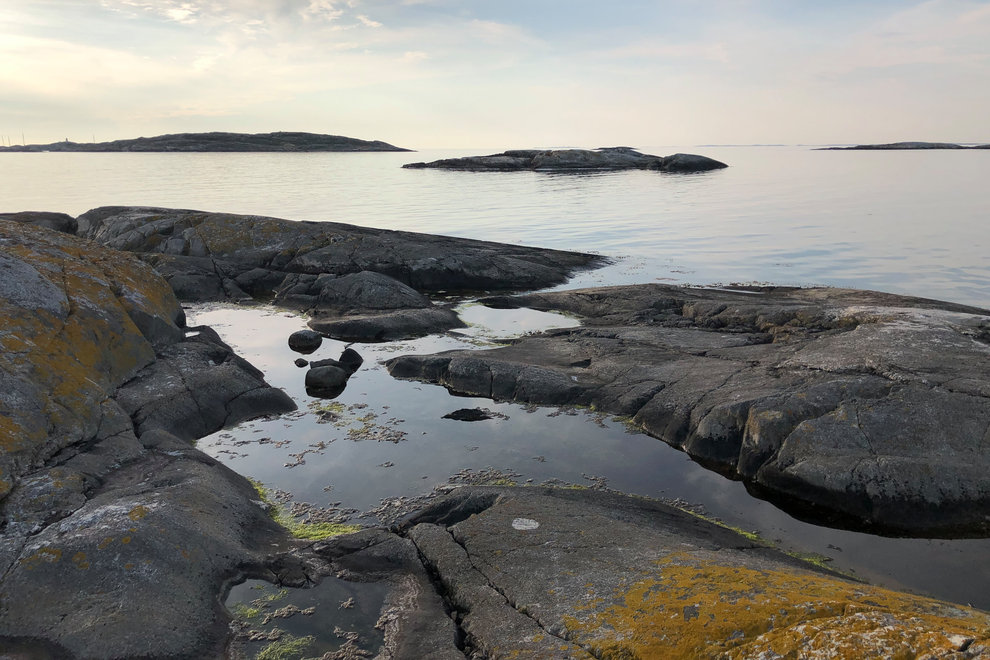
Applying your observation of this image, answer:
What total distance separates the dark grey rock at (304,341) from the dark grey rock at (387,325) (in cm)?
81

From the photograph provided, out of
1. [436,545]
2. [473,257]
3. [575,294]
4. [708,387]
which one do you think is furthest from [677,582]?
[473,257]

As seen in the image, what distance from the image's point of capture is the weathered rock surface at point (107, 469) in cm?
518

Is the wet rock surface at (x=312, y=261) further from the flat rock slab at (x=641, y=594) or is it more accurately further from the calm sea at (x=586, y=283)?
the flat rock slab at (x=641, y=594)

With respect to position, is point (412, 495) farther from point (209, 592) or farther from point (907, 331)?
point (907, 331)

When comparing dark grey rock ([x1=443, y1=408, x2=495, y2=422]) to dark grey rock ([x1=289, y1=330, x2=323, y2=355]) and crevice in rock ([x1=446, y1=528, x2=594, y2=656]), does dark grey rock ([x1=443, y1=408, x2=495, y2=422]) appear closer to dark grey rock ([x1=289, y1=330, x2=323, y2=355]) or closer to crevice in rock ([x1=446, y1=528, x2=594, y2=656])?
crevice in rock ([x1=446, y1=528, x2=594, y2=656])

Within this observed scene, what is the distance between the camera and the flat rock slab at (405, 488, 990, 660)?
3.86 meters

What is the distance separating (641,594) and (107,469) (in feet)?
20.4

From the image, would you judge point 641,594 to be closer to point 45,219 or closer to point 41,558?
point 41,558

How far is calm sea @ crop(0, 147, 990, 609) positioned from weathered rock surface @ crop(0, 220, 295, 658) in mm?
1224

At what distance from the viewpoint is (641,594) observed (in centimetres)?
494

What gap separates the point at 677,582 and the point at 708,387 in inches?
245

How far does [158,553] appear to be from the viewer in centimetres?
578

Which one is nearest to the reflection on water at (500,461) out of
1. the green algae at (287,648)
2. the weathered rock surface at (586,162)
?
the green algae at (287,648)

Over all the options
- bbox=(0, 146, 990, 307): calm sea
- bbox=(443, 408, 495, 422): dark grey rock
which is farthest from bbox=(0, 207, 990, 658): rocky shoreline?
bbox=(0, 146, 990, 307): calm sea
